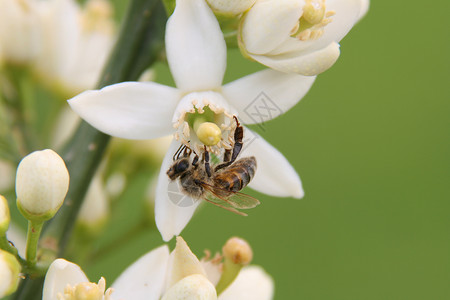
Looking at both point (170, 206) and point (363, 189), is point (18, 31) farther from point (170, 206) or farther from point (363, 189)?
point (363, 189)

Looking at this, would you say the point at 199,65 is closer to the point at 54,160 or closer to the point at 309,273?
the point at 54,160

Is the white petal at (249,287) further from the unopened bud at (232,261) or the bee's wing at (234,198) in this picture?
the bee's wing at (234,198)

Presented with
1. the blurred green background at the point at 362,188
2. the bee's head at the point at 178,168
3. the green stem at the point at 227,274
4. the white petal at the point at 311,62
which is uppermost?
the white petal at the point at 311,62

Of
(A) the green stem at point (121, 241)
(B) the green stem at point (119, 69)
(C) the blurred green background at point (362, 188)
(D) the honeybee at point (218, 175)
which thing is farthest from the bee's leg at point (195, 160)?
(C) the blurred green background at point (362, 188)

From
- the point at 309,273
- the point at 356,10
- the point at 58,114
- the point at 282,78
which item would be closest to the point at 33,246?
the point at 282,78

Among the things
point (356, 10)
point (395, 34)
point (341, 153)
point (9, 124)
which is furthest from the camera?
point (395, 34)

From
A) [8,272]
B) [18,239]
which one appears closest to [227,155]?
[8,272]
